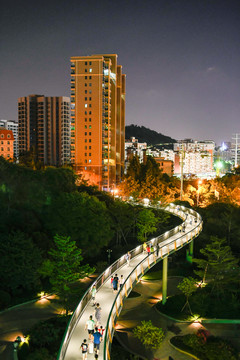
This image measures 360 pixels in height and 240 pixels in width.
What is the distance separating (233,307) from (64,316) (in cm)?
1419

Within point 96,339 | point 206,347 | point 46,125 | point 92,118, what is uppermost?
A: point 46,125

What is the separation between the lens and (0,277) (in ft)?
86.2

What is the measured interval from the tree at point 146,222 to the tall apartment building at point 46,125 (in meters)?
83.6

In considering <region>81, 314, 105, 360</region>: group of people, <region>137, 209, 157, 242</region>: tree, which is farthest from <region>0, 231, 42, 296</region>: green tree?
<region>137, 209, 157, 242</region>: tree

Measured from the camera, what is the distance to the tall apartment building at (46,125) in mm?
120562

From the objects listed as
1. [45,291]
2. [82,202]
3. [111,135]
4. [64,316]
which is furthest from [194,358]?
[111,135]

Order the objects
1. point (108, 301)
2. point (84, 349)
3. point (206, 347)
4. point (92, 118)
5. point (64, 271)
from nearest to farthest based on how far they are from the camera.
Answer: point (84, 349)
point (108, 301)
point (206, 347)
point (64, 271)
point (92, 118)

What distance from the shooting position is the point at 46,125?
121 metres

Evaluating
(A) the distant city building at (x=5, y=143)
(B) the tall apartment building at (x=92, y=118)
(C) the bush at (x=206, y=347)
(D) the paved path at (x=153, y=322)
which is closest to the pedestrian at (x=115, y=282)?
(D) the paved path at (x=153, y=322)

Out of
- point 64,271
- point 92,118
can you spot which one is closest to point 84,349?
point 64,271

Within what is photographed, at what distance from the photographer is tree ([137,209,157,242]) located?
40.2m

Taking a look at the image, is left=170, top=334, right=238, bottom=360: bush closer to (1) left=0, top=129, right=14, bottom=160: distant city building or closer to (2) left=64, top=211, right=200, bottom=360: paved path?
(2) left=64, top=211, right=200, bottom=360: paved path

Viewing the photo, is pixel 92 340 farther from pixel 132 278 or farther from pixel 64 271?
pixel 64 271

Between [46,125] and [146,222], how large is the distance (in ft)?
295
